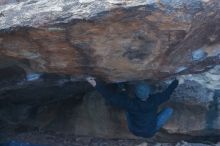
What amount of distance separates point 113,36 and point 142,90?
3.14 feet

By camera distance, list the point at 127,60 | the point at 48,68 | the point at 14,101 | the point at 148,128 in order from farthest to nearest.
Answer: the point at 14,101, the point at 148,128, the point at 48,68, the point at 127,60

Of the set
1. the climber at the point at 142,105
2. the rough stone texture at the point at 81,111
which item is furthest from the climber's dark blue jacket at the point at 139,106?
the rough stone texture at the point at 81,111

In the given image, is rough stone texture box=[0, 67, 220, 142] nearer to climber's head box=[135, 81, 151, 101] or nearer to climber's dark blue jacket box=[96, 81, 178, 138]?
climber's dark blue jacket box=[96, 81, 178, 138]

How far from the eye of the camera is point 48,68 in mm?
3244

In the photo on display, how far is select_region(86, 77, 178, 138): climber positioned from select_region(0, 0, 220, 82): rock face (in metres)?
0.44

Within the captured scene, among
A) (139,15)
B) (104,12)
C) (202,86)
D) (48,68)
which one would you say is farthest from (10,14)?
(202,86)

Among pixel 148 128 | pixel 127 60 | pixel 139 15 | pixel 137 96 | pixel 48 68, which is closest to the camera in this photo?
pixel 139 15

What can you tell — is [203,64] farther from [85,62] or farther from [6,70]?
[6,70]

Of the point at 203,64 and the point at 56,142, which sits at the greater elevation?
the point at 203,64

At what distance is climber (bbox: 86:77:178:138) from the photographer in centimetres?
372

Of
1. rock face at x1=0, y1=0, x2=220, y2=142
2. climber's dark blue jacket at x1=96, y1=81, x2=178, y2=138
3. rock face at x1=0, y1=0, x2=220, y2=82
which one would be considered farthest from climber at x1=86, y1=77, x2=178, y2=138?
rock face at x1=0, y1=0, x2=220, y2=82

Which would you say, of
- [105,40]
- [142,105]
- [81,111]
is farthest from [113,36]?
[81,111]

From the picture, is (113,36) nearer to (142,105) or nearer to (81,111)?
(142,105)

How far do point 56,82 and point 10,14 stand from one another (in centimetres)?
104
